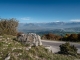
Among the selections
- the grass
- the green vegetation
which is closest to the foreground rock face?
the grass

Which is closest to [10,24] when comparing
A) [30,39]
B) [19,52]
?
[30,39]

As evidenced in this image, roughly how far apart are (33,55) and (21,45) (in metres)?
1.71

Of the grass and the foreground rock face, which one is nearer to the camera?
the grass

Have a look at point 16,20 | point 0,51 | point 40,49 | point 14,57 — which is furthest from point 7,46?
point 16,20

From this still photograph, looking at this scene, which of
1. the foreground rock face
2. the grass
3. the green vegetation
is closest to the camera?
the grass

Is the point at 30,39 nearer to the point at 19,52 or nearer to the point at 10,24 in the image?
the point at 19,52

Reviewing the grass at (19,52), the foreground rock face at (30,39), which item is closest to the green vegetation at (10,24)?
the foreground rock face at (30,39)

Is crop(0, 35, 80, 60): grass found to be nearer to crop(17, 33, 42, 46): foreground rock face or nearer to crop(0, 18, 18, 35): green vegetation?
crop(17, 33, 42, 46): foreground rock face

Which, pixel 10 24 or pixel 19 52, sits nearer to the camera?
pixel 19 52

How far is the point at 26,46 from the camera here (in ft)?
43.8

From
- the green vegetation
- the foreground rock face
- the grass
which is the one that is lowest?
the grass

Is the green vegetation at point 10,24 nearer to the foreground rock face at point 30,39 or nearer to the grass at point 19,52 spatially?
the foreground rock face at point 30,39

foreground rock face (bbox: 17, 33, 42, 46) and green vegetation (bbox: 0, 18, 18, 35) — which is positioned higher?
green vegetation (bbox: 0, 18, 18, 35)

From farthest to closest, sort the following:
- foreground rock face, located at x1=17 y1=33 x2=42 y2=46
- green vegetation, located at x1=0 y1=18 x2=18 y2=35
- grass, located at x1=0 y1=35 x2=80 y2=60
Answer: green vegetation, located at x1=0 y1=18 x2=18 y2=35
foreground rock face, located at x1=17 y1=33 x2=42 y2=46
grass, located at x1=0 y1=35 x2=80 y2=60
